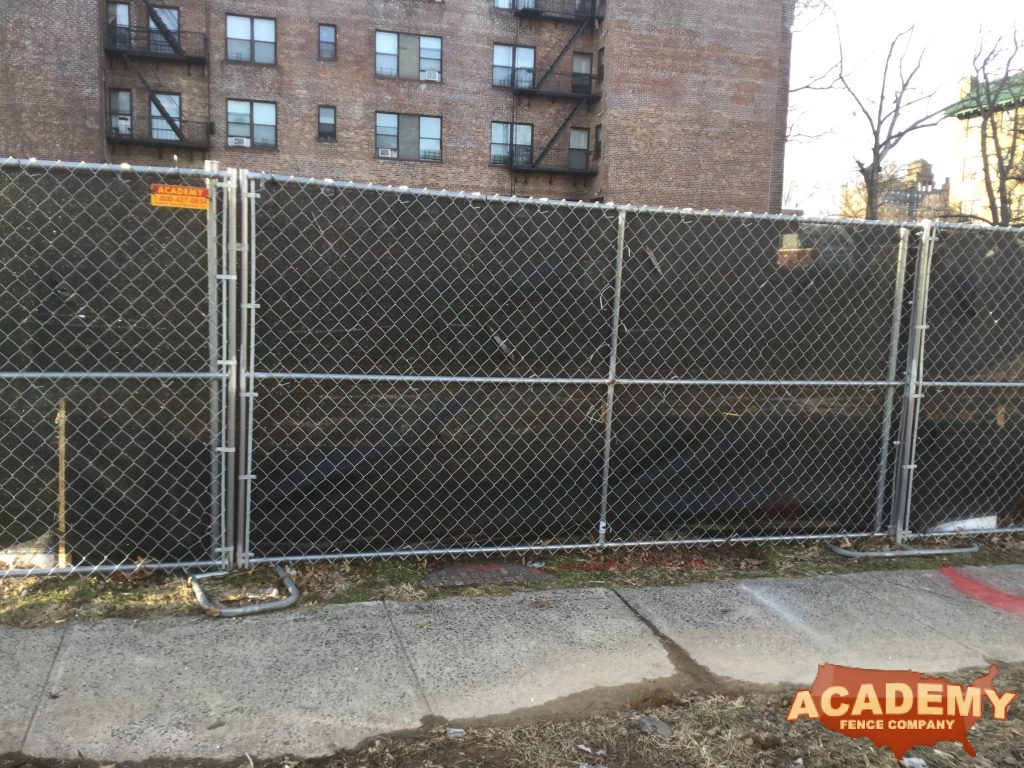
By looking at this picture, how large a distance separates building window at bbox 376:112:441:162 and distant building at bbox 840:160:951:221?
25211mm

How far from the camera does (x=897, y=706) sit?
3.07 meters

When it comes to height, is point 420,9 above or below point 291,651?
above

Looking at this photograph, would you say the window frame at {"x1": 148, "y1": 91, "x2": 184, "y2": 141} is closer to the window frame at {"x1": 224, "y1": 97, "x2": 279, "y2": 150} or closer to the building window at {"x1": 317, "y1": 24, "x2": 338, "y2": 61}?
the window frame at {"x1": 224, "y1": 97, "x2": 279, "y2": 150}

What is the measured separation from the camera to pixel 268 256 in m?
4.10

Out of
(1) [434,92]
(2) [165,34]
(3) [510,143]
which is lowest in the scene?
(3) [510,143]

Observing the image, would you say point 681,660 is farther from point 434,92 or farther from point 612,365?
point 434,92

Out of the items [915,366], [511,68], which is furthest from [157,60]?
[915,366]

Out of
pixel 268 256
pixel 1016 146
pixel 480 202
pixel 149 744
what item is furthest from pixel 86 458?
pixel 1016 146

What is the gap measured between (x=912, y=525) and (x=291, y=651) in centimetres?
439

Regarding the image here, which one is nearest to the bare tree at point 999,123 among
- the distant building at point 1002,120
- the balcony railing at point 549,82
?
the distant building at point 1002,120

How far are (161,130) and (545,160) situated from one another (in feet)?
49.4

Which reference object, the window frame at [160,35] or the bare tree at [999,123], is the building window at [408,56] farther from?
the bare tree at [999,123]

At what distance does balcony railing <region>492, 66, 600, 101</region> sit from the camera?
99.7 ft

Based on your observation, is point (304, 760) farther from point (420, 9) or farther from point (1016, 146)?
point (1016, 146)
